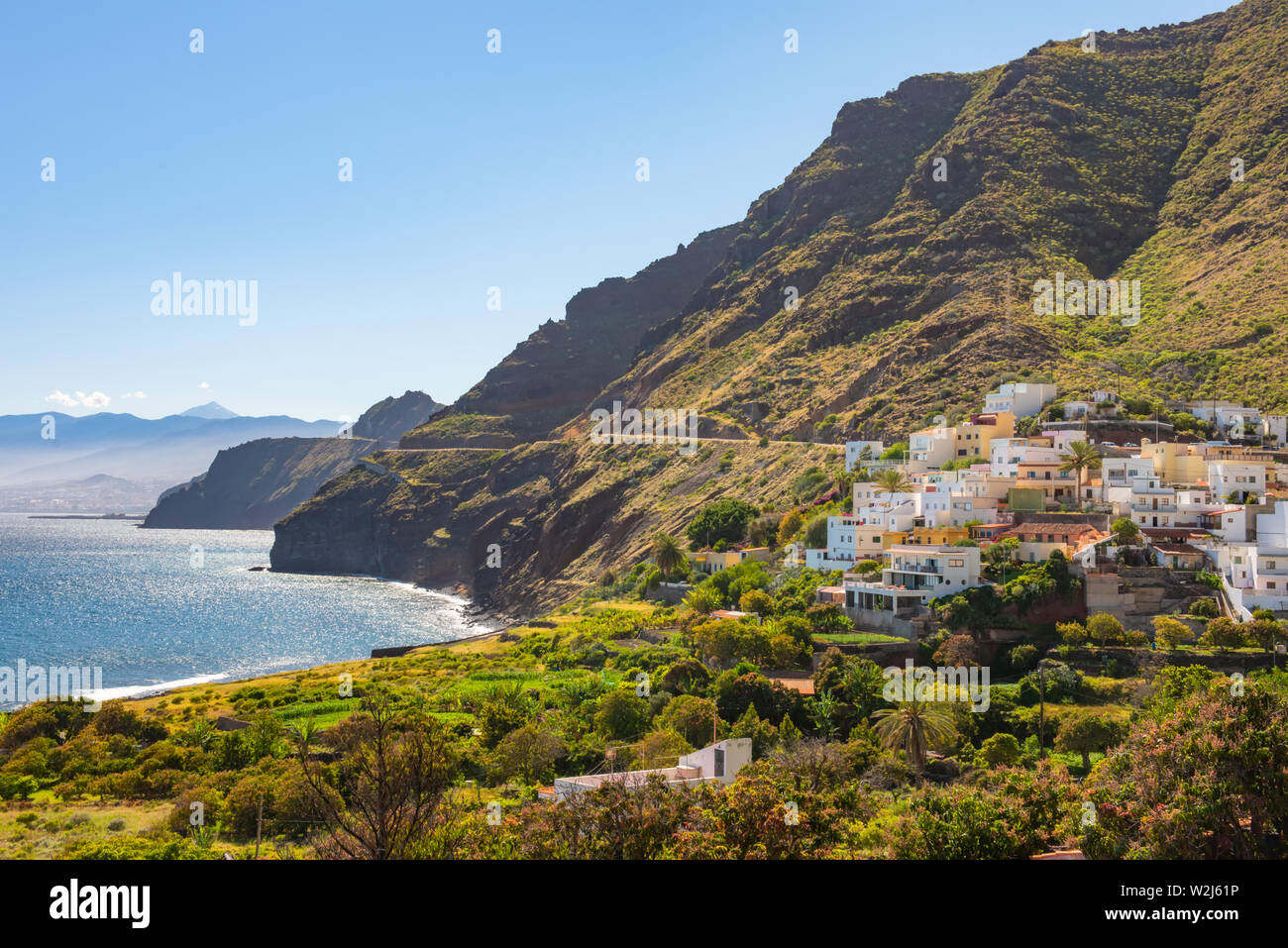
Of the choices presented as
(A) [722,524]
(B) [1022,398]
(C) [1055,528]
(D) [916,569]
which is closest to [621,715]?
(D) [916,569]

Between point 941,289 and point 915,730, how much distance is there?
6811 centimetres

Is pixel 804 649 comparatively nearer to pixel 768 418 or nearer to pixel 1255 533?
pixel 1255 533

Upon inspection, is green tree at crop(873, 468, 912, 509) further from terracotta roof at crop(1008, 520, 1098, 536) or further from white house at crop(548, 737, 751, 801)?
white house at crop(548, 737, 751, 801)

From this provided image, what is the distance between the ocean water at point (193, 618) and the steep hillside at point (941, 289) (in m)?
11.6

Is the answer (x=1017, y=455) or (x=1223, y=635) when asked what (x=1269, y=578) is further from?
(x=1017, y=455)

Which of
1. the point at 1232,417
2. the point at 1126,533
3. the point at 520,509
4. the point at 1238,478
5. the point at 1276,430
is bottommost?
the point at 520,509

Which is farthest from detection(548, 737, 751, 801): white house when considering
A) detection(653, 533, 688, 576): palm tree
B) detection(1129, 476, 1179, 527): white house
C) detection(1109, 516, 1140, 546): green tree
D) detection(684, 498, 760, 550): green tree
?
detection(684, 498, 760, 550): green tree

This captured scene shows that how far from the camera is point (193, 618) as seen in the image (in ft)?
306

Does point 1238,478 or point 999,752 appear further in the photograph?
point 1238,478

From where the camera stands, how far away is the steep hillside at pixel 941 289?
7512 centimetres

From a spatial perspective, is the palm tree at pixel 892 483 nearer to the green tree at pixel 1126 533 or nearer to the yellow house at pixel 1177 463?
the yellow house at pixel 1177 463

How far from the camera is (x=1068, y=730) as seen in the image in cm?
2970

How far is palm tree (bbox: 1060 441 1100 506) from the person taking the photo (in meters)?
46.6

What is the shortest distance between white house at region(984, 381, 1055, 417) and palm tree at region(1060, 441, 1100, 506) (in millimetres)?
11983
